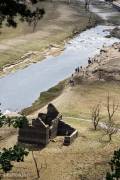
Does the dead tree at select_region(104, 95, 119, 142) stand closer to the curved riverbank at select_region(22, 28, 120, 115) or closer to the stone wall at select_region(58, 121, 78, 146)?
the stone wall at select_region(58, 121, 78, 146)

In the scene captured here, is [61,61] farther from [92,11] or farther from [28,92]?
[92,11]

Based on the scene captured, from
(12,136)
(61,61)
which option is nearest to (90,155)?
(12,136)

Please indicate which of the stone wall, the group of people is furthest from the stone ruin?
the group of people

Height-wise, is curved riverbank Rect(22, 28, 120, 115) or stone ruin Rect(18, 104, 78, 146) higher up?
stone ruin Rect(18, 104, 78, 146)

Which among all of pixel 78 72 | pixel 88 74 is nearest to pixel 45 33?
pixel 78 72

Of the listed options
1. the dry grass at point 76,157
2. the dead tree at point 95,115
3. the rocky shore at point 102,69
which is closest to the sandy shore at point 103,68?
the rocky shore at point 102,69

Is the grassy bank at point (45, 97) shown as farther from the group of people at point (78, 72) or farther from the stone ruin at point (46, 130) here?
the stone ruin at point (46, 130)

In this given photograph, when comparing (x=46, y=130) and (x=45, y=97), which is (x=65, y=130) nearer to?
(x=46, y=130)

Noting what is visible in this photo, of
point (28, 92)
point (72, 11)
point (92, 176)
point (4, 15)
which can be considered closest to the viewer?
point (4, 15)
